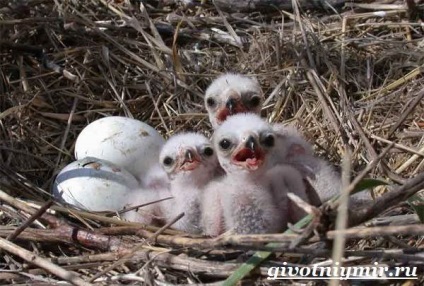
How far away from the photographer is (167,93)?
3.88 m

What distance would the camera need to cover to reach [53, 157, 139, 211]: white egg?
303cm

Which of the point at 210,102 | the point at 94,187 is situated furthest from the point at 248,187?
the point at 210,102

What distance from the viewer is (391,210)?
9.12 ft

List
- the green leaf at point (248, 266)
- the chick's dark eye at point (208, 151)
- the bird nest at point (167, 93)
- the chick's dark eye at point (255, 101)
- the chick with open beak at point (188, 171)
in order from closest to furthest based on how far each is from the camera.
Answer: the green leaf at point (248, 266) < the bird nest at point (167, 93) < the chick with open beak at point (188, 171) < the chick's dark eye at point (208, 151) < the chick's dark eye at point (255, 101)

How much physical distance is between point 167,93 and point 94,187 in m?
0.94

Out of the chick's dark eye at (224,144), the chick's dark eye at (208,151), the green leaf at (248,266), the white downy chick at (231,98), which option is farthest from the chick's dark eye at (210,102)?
the green leaf at (248,266)

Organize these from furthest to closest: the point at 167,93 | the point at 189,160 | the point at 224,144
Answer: the point at 167,93 → the point at 189,160 → the point at 224,144

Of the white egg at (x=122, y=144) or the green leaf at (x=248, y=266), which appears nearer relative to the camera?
the green leaf at (x=248, y=266)

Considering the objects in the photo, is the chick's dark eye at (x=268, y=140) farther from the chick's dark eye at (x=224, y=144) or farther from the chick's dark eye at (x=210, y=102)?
the chick's dark eye at (x=210, y=102)

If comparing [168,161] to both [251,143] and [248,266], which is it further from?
[248,266]

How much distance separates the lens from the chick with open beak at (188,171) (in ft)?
9.49

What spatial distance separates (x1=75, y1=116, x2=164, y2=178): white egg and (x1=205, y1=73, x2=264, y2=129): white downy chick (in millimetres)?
247

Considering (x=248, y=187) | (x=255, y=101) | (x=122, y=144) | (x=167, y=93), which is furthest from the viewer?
(x=167, y=93)

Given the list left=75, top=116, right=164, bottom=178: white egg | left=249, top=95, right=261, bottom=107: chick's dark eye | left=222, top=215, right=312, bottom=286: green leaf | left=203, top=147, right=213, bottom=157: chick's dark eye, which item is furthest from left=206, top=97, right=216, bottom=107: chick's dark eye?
left=222, top=215, right=312, bottom=286: green leaf
